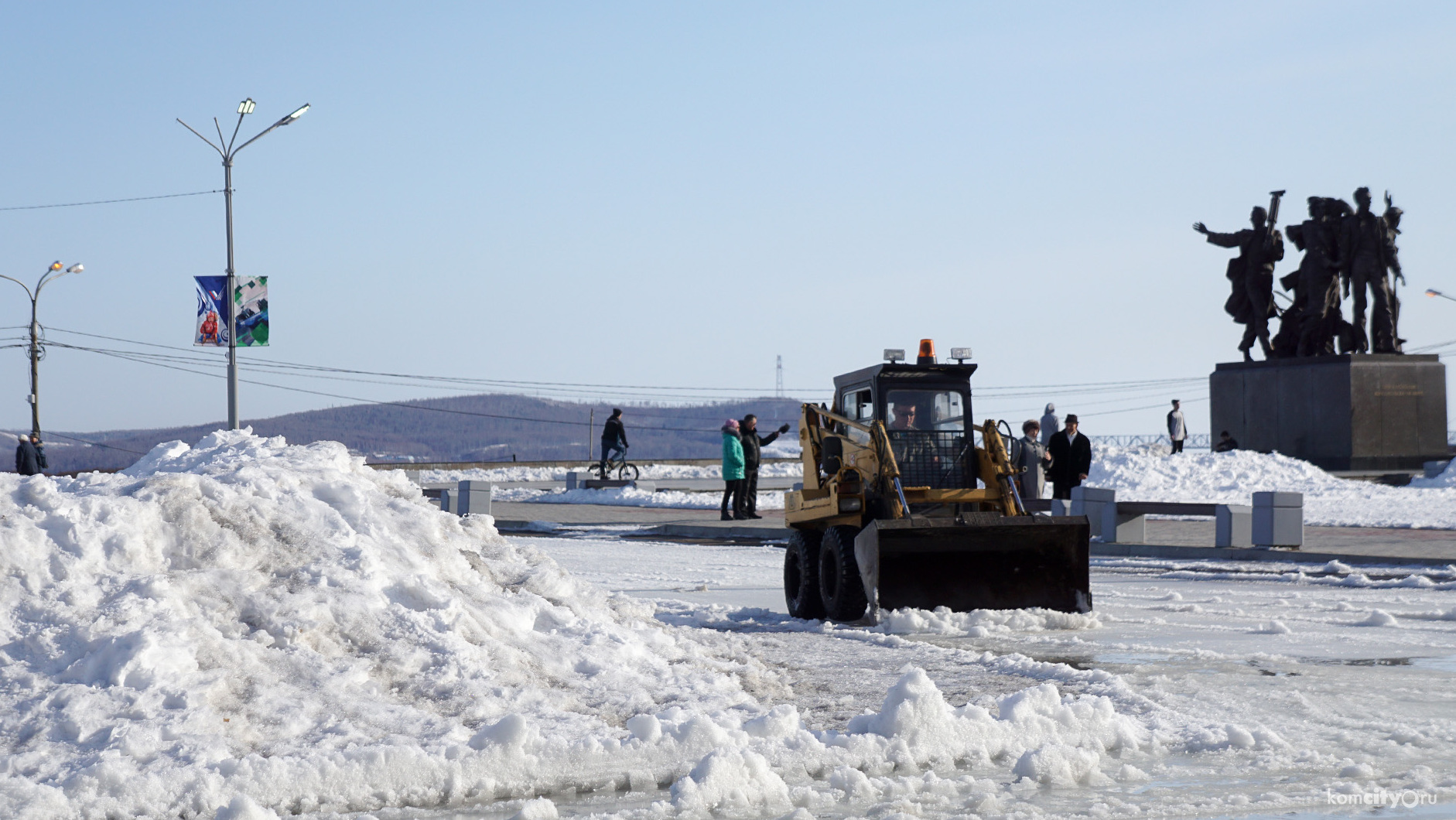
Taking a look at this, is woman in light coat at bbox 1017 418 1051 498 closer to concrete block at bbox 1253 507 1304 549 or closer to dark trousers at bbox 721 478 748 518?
concrete block at bbox 1253 507 1304 549

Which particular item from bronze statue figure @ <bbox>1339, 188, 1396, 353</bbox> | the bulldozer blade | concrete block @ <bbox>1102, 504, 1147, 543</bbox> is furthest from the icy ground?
bronze statue figure @ <bbox>1339, 188, 1396, 353</bbox>

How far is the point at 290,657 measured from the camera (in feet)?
20.5

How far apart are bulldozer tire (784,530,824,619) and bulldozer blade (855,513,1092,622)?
0.83m

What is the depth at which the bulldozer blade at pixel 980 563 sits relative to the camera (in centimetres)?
1023

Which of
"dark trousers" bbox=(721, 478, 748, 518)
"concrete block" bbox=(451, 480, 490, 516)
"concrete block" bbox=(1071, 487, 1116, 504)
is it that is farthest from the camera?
"concrete block" bbox=(451, 480, 490, 516)

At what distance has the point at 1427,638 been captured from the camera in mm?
9227

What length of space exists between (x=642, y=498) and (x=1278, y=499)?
1580 cm

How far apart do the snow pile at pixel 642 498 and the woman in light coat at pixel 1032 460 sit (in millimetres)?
8279

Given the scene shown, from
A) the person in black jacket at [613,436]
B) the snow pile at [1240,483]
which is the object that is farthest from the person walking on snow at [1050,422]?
the person in black jacket at [613,436]

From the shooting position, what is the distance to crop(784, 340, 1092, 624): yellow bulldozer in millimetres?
10328

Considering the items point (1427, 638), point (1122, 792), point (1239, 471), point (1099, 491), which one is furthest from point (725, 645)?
point (1239, 471)

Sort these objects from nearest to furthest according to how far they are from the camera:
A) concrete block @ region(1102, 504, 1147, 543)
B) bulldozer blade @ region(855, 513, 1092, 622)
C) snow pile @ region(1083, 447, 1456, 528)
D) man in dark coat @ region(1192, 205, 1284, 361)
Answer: bulldozer blade @ region(855, 513, 1092, 622), concrete block @ region(1102, 504, 1147, 543), snow pile @ region(1083, 447, 1456, 528), man in dark coat @ region(1192, 205, 1284, 361)

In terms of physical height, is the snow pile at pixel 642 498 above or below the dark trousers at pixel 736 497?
below

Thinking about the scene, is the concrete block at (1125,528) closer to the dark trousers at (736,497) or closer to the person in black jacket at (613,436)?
the dark trousers at (736,497)
